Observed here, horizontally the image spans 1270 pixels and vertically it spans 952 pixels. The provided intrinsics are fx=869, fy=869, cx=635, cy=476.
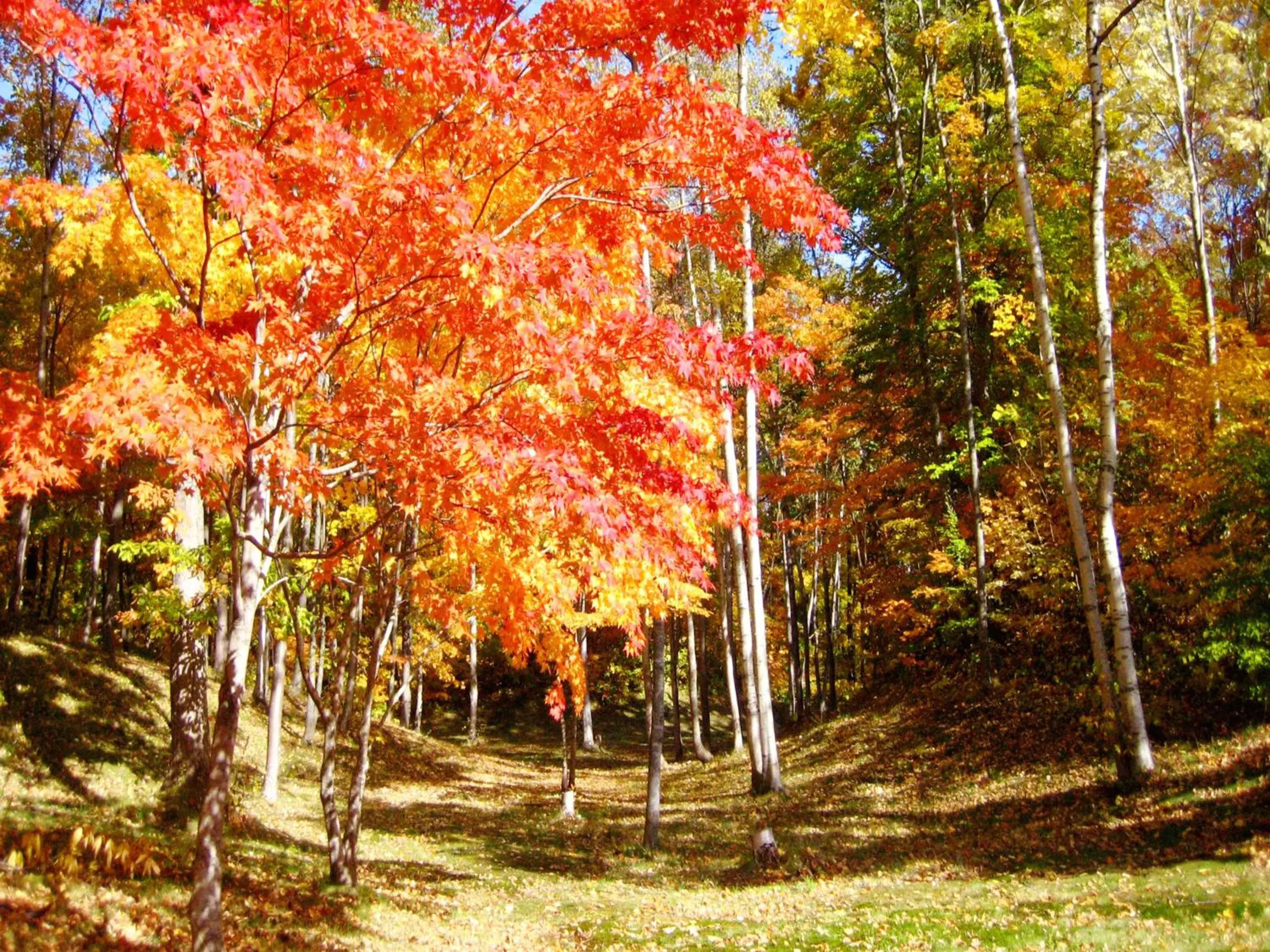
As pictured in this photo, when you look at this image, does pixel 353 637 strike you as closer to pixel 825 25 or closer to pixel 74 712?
pixel 74 712

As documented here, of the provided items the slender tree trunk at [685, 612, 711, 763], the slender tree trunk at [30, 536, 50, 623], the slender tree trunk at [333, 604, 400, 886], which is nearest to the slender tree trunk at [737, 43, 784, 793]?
the slender tree trunk at [333, 604, 400, 886]

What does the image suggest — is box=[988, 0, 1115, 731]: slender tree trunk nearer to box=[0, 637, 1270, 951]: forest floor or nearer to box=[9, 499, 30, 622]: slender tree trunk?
box=[0, 637, 1270, 951]: forest floor

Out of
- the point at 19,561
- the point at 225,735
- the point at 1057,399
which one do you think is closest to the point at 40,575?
the point at 19,561

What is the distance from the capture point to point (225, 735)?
6488 mm

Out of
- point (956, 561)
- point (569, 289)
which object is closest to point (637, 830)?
point (956, 561)

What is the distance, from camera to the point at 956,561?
19.8m

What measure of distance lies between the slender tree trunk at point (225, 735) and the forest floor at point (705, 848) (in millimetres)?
929

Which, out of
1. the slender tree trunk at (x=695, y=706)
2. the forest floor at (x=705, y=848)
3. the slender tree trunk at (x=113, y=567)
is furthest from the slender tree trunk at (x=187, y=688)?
the slender tree trunk at (x=695, y=706)

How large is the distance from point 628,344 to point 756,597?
10.3 metres

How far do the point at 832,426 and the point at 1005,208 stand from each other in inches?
347

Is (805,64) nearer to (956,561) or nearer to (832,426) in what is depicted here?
(832,426)

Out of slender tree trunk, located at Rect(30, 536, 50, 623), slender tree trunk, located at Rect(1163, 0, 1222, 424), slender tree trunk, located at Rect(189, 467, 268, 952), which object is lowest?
slender tree trunk, located at Rect(189, 467, 268, 952)

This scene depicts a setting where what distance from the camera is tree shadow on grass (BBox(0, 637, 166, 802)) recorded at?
12953 mm

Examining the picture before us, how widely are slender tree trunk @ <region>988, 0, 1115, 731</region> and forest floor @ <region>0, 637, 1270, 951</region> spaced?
1.86 m
